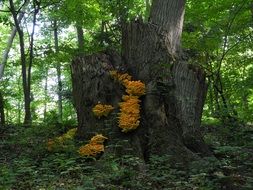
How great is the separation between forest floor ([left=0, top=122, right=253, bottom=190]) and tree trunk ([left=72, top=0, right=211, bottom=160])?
50cm

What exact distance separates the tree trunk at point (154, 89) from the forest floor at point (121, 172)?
50cm

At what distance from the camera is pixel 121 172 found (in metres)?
5.79

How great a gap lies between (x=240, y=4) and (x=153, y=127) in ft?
22.6

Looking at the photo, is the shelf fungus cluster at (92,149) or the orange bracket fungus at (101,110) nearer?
the shelf fungus cluster at (92,149)

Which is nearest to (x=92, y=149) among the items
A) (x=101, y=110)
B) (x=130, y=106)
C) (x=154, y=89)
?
(x=101, y=110)

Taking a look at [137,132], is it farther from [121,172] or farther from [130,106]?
[121,172]

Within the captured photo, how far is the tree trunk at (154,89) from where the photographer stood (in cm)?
724

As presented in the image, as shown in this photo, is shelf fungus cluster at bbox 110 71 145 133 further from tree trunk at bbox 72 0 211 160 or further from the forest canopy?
tree trunk at bbox 72 0 211 160

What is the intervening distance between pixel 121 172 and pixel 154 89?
2.21 meters

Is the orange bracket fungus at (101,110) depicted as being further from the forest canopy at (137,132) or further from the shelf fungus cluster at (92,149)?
the shelf fungus cluster at (92,149)

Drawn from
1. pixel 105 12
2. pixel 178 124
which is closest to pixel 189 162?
pixel 178 124

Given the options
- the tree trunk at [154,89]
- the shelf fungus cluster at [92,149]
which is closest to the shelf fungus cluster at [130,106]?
the tree trunk at [154,89]

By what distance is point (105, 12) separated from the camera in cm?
1373

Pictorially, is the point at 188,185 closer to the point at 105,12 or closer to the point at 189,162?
the point at 189,162
